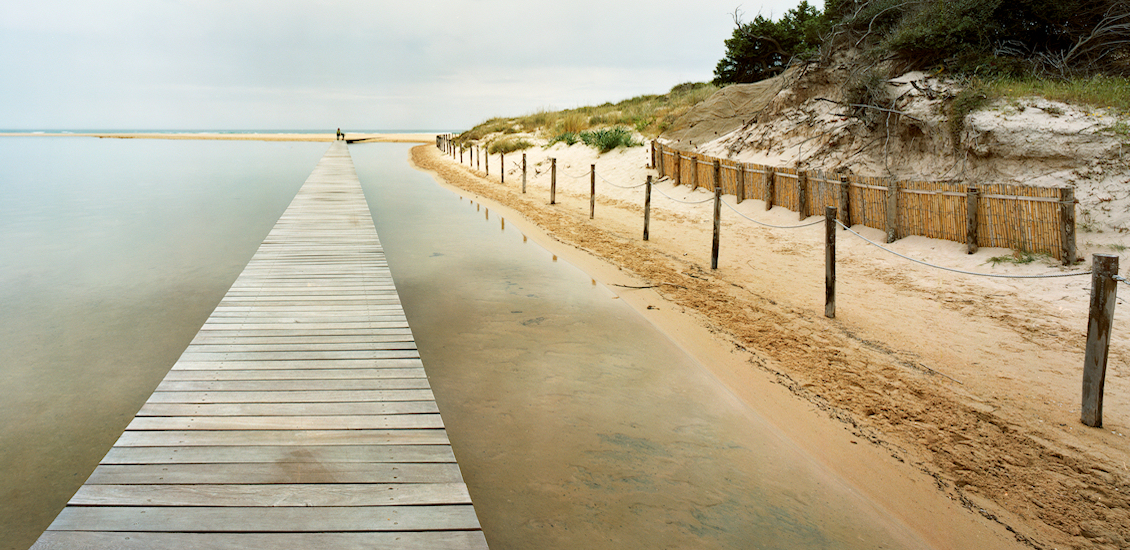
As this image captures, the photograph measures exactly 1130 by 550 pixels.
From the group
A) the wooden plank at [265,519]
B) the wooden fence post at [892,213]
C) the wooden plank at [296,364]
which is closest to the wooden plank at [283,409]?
the wooden plank at [296,364]

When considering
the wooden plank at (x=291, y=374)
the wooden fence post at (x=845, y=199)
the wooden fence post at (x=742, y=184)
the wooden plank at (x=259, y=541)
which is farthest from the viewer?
the wooden fence post at (x=742, y=184)

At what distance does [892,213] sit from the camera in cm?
919

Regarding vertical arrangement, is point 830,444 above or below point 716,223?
below

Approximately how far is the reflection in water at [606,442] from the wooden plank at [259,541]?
1.02 meters

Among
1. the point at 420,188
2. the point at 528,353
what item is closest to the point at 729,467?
the point at 528,353

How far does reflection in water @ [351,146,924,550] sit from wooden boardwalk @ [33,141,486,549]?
2.60 ft

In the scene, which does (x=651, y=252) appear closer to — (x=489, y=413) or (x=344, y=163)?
(x=489, y=413)

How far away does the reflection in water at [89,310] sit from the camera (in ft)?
14.7

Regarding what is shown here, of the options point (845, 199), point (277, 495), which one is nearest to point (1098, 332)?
point (277, 495)

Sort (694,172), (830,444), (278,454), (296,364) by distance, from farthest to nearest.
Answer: (694,172)
(830,444)
(296,364)
(278,454)

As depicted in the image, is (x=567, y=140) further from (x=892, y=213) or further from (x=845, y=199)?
(x=892, y=213)

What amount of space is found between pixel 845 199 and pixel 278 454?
953cm

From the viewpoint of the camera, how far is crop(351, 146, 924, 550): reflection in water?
354 cm

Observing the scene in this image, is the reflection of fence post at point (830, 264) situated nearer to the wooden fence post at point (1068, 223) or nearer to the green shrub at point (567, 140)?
the wooden fence post at point (1068, 223)
